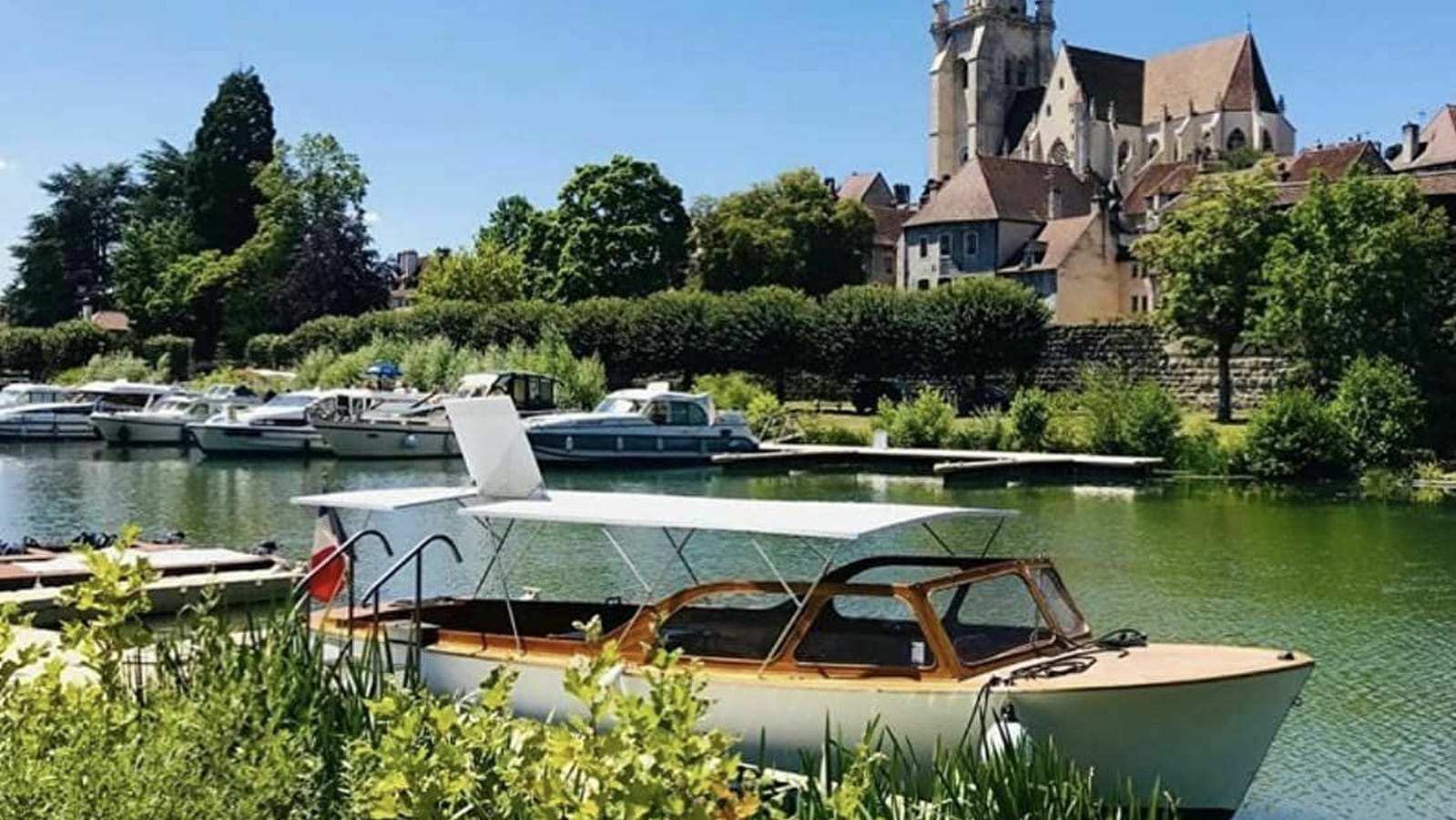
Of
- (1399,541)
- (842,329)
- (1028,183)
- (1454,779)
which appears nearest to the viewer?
(1454,779)

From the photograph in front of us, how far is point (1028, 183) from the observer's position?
8475 centimetres

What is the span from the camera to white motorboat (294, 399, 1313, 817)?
9.78m

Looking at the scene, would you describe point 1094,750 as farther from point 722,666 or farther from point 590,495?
point 590,495

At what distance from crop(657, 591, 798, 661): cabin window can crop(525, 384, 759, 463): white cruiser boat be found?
33478mm

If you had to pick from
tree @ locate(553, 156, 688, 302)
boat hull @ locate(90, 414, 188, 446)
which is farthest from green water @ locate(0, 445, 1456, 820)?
tree @ locate(553, 156, 688, 302)

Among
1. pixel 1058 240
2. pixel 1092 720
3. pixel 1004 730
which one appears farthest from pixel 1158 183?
pixel 1004 730

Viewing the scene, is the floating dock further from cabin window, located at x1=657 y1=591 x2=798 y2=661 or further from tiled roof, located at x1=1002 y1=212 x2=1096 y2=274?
tiled roof, located at x1=1002 y1=212 x2=1096 y2=274

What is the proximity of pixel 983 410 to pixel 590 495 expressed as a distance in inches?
1565

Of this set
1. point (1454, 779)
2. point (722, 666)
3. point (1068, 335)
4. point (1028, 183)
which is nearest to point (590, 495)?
point (722, 666)

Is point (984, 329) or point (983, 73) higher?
point (983, 73)

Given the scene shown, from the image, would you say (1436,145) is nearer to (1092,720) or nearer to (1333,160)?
(1333,160)

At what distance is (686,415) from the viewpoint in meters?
47.7

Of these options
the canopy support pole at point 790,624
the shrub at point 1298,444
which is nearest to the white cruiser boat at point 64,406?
the shrub at point 1298,444

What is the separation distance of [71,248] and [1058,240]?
2866 inches
